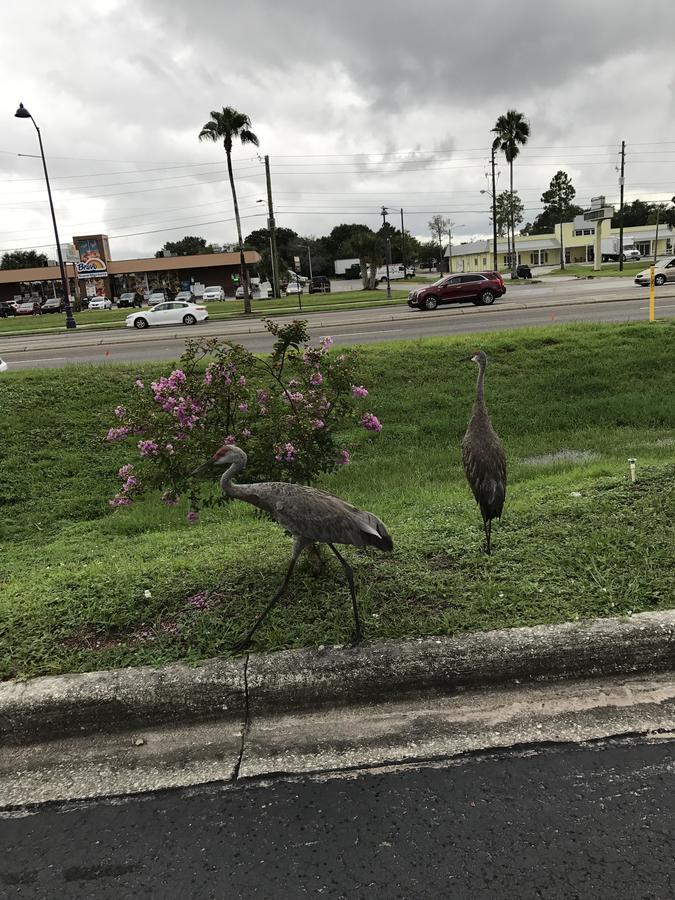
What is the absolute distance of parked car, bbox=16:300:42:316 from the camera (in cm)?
5709

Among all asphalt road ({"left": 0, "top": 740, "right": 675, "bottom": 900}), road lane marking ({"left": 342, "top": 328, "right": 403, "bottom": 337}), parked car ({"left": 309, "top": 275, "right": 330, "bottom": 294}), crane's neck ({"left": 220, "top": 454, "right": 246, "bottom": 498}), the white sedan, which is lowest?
asphalt road ({"left": 0, "top": 740, "right": 675, "bottom": 900})

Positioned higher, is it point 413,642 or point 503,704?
point 413,642

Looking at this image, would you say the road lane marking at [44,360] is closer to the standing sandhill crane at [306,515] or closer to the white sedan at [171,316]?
the white sedan at [171,316]

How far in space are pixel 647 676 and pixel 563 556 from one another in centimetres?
107

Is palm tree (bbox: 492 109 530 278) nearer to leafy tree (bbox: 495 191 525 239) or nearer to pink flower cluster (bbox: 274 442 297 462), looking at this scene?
leafy tree (bbox: 495 191 525 239)

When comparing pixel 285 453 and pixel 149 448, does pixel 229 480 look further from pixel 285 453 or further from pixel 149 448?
pixel 149 448

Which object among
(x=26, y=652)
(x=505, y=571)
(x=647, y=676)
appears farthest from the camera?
(x=505, y=571)

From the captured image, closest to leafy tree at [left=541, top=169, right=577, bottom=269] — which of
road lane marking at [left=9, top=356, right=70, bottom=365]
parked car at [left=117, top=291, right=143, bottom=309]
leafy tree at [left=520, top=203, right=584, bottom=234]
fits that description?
leafy tree at [left=520, top=203, right=584, bottom=234]

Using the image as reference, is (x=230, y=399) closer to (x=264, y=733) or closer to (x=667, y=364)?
(x=264, y=733)

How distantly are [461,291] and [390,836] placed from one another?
28.0m

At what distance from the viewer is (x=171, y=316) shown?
32.1m

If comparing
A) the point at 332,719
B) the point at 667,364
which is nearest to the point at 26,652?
the point at 332,719

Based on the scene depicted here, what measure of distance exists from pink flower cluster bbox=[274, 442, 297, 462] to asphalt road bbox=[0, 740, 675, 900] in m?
1.94

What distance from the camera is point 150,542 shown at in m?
5.59
